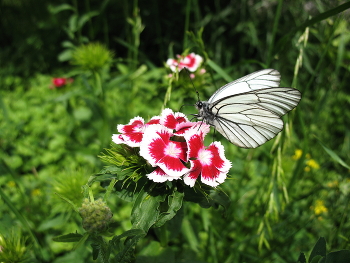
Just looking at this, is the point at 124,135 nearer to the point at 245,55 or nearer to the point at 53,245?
the point at 53,245

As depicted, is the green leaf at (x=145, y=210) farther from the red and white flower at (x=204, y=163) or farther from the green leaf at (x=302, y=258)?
the green leaf at (x=302, y=258)

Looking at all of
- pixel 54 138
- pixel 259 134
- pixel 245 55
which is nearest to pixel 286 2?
pixel 245 55

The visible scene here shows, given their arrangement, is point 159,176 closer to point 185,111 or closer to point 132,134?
point 132,134

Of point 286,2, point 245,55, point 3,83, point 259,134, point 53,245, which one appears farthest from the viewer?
point 245,55

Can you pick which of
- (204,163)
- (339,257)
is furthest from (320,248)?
(204,163)

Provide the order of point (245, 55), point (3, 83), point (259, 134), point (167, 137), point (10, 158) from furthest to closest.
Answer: point (245, 55)
point (3, 83)
point (10, 158)
point (259, 134)
point (167, 137)

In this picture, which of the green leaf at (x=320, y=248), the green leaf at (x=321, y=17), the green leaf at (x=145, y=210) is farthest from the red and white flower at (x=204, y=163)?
the green leaf at (x=321, y=17)
